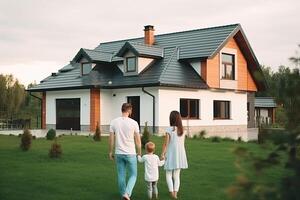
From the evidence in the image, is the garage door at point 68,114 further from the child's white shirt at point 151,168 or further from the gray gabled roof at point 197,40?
the child's white shirt at point 151,168

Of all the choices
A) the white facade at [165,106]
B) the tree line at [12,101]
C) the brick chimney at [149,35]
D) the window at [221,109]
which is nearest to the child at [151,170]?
the white facade at [165,106]

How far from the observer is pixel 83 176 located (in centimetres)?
1064

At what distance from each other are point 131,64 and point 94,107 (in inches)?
138

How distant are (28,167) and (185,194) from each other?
4992 mm

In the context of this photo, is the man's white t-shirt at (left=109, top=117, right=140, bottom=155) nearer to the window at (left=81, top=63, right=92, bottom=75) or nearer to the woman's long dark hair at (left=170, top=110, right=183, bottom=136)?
the woman's long dark hair at (left=170, top=110, right=183, bottom=136)

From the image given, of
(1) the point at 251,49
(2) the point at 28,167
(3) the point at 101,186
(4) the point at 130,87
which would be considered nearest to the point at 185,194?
(3) the point at 101,186

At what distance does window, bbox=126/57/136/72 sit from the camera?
28.9 meters

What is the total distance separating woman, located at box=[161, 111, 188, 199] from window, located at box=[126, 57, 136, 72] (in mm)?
20250

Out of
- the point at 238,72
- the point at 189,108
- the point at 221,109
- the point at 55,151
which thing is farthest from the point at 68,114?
the point at 55,151

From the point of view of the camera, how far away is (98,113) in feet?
95.5

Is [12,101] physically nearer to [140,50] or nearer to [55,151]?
[140,50]

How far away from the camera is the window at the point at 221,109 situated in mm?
31848

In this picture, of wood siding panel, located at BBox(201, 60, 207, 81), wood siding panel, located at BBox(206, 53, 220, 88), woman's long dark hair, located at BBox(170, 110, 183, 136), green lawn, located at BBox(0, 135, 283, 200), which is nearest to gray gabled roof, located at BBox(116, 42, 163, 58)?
wood siding panel, located at BBox(201, 60, 207, 81)

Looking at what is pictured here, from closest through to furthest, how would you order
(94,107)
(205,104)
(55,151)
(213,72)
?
1. (55,151)
2. (94,107)
3. (213,72)
4. (205,104)
